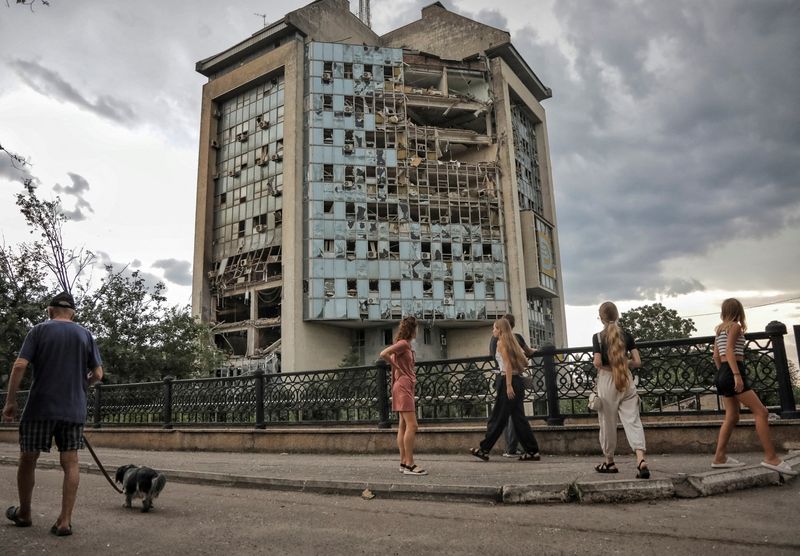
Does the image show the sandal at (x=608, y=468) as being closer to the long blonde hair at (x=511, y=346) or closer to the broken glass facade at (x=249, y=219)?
the long blonde hair at (x=511, y=346)

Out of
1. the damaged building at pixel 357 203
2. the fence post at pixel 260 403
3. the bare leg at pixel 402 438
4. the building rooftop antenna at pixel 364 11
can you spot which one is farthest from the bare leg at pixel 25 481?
the building rooftop antenna at pixel 364 11

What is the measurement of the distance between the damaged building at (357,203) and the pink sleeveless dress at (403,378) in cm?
3988

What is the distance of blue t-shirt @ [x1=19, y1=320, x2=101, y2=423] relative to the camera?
4.84 meters

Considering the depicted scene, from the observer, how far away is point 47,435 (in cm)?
484

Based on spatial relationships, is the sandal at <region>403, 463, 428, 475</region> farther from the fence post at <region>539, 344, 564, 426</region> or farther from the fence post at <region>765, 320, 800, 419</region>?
the fence post at <region>765, 320, 800, 419</region>

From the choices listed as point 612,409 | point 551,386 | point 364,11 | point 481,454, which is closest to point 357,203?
point 364,11

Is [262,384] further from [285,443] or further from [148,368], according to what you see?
[148,368]

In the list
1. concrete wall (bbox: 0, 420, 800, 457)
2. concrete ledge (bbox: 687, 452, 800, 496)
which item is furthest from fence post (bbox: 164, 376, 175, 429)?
concrete ledge (bbox: 687, 452, 800, 496)

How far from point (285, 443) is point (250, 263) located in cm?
4094

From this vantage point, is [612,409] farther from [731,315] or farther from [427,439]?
[427,439]

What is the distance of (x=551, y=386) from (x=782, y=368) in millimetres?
3078

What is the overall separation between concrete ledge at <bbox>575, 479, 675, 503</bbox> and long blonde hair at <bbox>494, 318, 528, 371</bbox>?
262cm

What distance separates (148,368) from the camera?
30391mm

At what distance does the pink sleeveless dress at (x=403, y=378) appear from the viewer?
7152 mm
